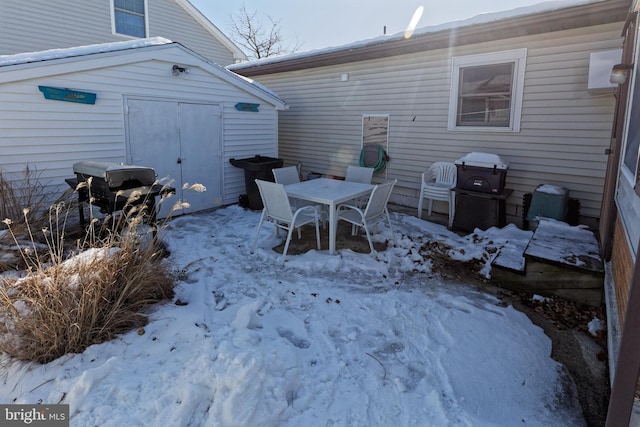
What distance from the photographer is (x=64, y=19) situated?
8414 mm

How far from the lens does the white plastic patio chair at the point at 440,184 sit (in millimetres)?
5930

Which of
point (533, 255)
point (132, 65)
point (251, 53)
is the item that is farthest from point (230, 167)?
point (251, 53)

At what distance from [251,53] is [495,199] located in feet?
60.2

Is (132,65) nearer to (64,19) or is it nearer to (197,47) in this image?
(64,19)

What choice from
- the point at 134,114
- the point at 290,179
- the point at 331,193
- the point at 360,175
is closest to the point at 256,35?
the point at 134,114

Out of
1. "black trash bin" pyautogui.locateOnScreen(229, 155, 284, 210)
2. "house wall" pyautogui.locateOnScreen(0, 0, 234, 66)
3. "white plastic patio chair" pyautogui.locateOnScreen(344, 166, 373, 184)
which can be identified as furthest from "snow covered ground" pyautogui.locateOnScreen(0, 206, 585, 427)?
"house wall" pyautogui.locateOnScreen(0, 0, 234, 66)

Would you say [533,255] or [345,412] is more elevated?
[533,255]

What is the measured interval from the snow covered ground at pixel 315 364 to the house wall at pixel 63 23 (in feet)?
25.9

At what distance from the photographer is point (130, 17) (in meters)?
9.51

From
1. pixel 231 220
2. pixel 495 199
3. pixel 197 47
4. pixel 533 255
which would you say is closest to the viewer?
pixel 533 255

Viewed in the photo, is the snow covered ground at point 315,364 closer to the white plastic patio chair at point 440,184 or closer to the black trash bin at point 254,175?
the white plastic patio chair at point 440,184

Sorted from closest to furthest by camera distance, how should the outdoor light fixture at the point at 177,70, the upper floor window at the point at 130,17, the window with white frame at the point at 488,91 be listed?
the window with white frame at the point at 488,91, the outdoor light fixture at the point at 177,70, the upper floor window at the point at 130,17

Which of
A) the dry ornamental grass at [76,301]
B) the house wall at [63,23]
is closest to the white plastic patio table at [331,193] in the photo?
the dry ornamental grass at [76,301]

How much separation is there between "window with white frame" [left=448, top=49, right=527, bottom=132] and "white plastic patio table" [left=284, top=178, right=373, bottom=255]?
8.09ft
